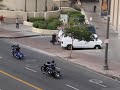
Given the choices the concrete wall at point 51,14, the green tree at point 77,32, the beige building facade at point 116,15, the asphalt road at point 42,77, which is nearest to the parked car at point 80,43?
the green tree at point 77,32

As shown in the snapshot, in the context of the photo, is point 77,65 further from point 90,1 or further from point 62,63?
point 90,1

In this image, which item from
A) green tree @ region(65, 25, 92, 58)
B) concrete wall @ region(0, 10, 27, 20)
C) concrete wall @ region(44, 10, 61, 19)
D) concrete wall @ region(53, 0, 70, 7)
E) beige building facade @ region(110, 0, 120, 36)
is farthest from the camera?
concrete wall @ region(53, 0, 70, 7)

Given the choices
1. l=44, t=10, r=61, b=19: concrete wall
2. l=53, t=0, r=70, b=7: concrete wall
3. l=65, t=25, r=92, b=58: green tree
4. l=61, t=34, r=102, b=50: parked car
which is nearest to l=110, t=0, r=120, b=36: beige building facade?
l=44, t=10, r=61, b=19: concrete wall

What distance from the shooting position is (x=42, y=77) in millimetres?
29328

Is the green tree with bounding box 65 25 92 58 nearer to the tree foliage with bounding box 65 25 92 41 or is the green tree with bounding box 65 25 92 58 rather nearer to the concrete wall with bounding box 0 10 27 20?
the tree foliage with bounding box 65 25 92 41

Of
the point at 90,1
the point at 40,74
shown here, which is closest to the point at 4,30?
the point at 40,74

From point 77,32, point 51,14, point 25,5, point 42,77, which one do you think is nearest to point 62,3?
point 51,14

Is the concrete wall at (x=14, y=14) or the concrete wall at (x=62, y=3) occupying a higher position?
the concrete wall at (x=62, y=3)

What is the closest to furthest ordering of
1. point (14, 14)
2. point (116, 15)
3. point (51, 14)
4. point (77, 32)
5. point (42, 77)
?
point (42, 77)
point (77, 32)
point (116, 15)
point (14, 14)
point (51, 14)

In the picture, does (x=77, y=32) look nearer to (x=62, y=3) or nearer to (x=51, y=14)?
(x=51, y=14)

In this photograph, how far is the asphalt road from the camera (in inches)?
1065

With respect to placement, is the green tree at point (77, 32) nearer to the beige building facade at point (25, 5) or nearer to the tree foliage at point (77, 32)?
the tree foliage at point (77, 32)

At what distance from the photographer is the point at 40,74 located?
30.3 meters

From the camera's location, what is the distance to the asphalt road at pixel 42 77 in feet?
88.7
